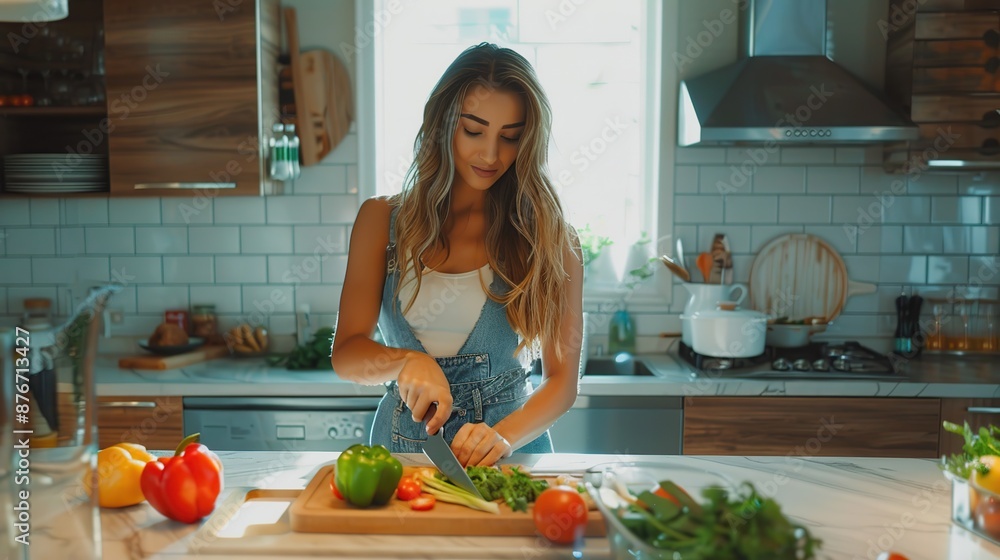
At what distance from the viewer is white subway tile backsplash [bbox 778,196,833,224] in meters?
3.27

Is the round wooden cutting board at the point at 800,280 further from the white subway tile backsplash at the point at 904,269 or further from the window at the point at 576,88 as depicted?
the window at the point at 576,88

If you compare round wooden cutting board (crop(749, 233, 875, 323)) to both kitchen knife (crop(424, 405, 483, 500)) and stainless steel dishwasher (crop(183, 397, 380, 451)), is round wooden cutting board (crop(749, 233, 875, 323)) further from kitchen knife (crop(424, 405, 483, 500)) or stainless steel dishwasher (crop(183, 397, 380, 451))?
kitchen knife (crop(424, 405, 483, 500))

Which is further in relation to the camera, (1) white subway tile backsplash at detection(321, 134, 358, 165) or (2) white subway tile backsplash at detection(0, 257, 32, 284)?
(2) white subway tile backsplash at detection(0, 257, 32, 284)

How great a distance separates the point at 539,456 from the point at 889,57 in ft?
7.73

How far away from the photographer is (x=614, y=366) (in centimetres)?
322

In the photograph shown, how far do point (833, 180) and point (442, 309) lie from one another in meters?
2.02

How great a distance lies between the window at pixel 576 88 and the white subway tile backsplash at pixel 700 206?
0.33 feet

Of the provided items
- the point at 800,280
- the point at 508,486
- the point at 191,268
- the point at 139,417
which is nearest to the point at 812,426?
the point at 800,280

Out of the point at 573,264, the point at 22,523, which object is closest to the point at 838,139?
the point at 573,264

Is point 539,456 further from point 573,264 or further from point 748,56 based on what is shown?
point 748,56

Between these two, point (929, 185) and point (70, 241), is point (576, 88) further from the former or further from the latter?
point (70, 241)

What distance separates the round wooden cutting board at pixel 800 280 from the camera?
10.7 feet

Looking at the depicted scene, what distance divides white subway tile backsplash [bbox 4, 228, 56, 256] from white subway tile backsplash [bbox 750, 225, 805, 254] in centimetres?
282

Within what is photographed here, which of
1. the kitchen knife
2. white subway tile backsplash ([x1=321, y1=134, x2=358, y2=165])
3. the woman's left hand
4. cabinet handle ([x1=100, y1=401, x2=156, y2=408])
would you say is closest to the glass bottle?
white subway tile backsplash ([x1=321, y1=134, x2=358, y2=165])
